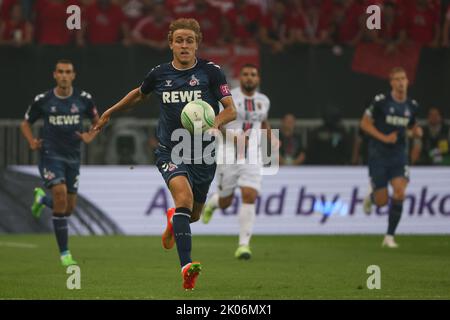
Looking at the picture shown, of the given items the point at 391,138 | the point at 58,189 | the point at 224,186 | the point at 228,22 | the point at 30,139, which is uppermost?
the point at 228,22

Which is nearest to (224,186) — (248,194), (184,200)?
(248,194)

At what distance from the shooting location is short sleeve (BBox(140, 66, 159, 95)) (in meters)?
11.6

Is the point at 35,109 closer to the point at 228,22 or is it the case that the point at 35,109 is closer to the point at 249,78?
the point at 249,78

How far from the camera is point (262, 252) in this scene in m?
17.1

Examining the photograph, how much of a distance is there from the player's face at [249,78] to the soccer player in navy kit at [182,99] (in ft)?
15.3

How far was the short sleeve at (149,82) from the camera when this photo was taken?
38.2 ft

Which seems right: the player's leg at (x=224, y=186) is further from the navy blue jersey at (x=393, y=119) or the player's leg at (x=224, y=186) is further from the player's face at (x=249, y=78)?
the navy blue jersey at (x=393, y=119)

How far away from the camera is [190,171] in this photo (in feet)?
38.0

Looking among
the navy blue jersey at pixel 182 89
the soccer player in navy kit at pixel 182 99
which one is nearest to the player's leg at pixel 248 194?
the soccer player in navy kit at pixel 182 99

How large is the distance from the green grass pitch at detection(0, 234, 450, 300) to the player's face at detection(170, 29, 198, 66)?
2.25m

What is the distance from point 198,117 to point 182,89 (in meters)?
0.80

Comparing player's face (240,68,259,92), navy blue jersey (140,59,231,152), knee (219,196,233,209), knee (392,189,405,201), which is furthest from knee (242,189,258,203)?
navy blue jersey (140,59,231,152)

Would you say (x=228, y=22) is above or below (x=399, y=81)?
above

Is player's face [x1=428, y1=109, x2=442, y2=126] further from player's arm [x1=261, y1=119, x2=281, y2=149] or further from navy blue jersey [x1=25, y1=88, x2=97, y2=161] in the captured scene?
navy blue jersey [x1=25, y1=88, x2=97, y2=161]
